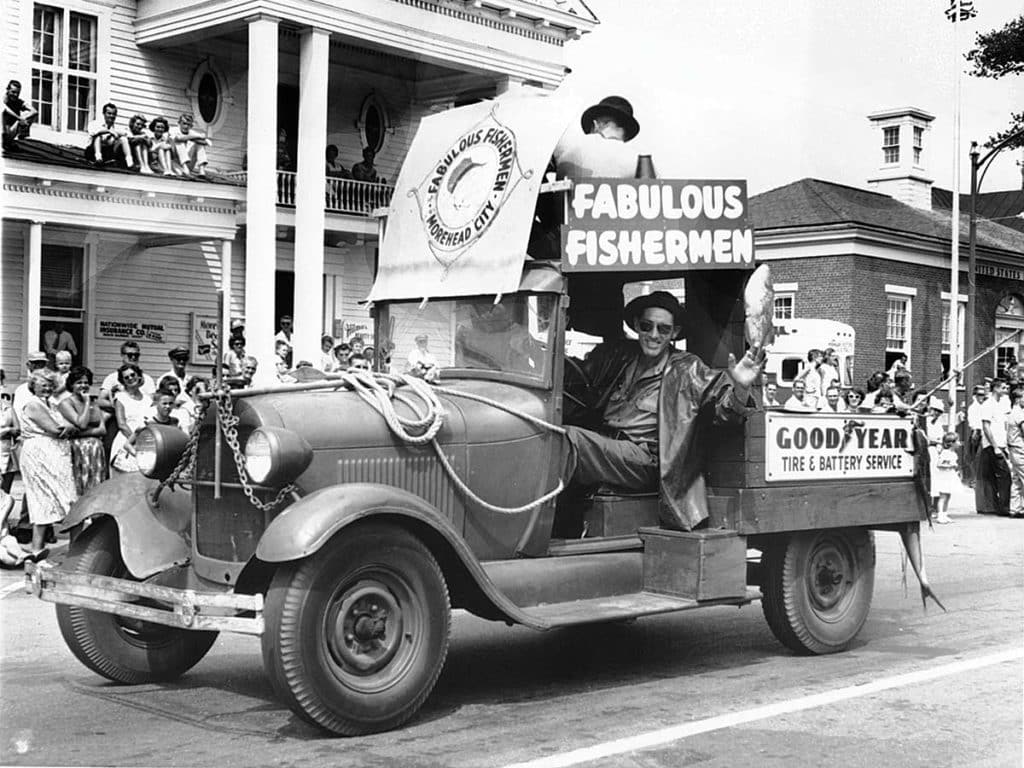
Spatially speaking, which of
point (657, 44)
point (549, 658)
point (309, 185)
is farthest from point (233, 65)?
point (549, 658)

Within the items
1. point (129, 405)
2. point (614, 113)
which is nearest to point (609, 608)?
point (614, 113)

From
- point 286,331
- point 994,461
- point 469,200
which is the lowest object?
point 994,461

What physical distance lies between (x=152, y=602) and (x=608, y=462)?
2454 mm

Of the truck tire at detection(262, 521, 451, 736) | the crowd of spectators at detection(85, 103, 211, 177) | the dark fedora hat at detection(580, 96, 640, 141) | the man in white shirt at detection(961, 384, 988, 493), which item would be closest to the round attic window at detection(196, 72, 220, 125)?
the crowd of spectators at detection(85, 103, 211, 177)

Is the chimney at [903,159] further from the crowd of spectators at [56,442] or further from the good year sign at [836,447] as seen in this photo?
the good year sign at [836,447]

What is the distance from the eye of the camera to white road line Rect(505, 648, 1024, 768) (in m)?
5.34

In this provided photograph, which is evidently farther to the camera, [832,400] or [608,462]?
[832,400]

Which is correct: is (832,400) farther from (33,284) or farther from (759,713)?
(759,713)

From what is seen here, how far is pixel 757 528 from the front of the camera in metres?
7.26

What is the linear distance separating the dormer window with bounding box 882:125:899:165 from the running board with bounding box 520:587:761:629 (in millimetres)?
27092

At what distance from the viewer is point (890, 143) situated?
32.2 metres

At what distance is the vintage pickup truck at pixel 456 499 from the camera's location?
5.64m

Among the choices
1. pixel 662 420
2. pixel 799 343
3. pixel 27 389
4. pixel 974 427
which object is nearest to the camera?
pixel 662 420

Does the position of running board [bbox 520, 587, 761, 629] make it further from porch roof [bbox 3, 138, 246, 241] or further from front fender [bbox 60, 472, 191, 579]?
porch roof [bbox 3, 138, 246, 241]
